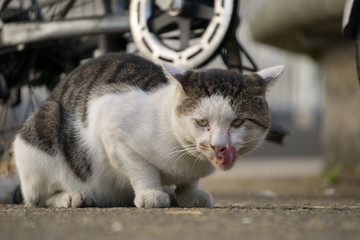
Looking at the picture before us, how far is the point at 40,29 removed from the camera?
3.31 metres

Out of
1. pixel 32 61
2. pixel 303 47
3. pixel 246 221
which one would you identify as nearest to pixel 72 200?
pixel 246 221

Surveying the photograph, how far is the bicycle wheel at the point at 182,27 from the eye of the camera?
2.62 metres

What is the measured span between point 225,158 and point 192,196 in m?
0.43

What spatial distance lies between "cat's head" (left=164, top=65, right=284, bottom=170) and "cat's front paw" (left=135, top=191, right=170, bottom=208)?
229 millimetres

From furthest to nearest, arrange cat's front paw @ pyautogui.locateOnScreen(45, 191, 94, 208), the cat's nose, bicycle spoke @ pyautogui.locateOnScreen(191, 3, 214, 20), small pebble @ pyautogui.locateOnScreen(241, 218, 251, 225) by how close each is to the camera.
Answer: bicycle spoke @ pyautogui.locateOnScreen(191, 3, 214, 20)
cat's front paw @ pyautogui.locateOnScreen(45, 191, 94, 208)
the cat's nose
small pebble @ pyautogui.locateOnScreen(241, 218, 251, 225)

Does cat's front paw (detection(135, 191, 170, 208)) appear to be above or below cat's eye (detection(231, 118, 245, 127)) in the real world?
below

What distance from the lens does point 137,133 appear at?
2295mm

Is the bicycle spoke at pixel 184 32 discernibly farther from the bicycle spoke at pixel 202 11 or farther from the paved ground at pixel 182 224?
the paved ground at pixel 182 224

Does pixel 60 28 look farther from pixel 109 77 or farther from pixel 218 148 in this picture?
pixel 218 148

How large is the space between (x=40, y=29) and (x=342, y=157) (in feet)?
10.9

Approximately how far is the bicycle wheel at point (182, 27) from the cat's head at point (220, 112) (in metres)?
0.39

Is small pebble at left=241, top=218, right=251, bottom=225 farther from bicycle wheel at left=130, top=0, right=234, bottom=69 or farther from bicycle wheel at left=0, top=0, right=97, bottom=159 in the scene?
bicycle wheel at left=0, top=0, right=97, bottom=159

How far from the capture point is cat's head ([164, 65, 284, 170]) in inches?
82.0

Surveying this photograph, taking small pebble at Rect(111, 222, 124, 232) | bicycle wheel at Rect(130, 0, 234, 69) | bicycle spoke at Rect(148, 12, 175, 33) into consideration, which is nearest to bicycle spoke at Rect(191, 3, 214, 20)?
bicycle wheel at Rect(130, 0, 234, 69)
